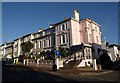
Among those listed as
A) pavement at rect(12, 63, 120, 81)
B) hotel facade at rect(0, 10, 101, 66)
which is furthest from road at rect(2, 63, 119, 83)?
hotel facade at rect(0, 10, 101, 66)

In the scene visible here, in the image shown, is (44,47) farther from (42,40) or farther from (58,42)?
(58,42)

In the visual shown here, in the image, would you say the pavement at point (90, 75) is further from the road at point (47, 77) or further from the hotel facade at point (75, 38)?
the hotel facade at point (75, 38)

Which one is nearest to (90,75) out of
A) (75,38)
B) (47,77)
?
(47,77)

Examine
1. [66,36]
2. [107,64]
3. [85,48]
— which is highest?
[66,36]

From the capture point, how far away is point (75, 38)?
1638 inches

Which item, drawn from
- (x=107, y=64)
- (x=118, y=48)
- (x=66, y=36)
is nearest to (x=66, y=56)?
(x=66, y=36)

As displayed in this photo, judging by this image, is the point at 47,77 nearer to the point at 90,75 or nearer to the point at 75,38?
the point at 90,75

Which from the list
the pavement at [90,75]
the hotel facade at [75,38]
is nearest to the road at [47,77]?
the pavement at [90,75]

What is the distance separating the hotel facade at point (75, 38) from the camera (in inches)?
1545

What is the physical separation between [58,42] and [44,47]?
20.6 ft

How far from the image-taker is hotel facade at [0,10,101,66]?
129 ft

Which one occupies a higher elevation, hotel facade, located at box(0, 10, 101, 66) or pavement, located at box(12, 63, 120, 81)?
hotel facade, located at box(0, 10, 101, 66)

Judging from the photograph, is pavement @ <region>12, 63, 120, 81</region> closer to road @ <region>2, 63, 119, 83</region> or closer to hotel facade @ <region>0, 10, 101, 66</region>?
road @ <region>2, 63, 119, 83</region>

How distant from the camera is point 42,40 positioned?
168 feet
